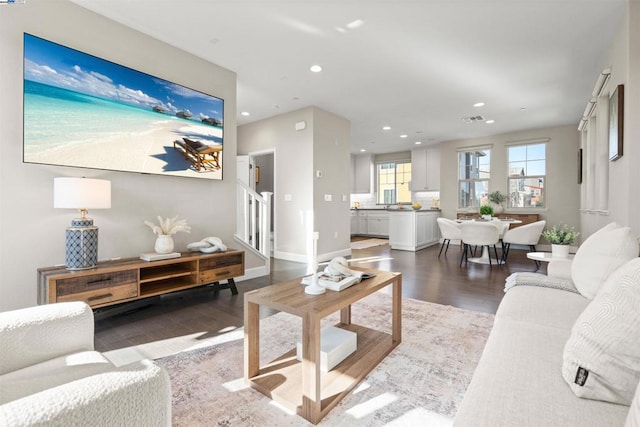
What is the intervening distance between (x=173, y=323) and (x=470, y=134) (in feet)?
24.3

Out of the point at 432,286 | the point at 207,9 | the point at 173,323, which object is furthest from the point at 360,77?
the point at 173,323

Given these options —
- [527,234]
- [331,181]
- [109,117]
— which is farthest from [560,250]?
[109,117]

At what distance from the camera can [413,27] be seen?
9.64ft

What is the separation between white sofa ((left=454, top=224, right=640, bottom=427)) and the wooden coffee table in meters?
0.67

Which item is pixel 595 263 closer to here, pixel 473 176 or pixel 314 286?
pixel 314 286

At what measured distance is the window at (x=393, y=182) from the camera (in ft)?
30.9

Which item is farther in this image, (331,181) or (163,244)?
(331,181)

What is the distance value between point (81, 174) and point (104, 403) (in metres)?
2.63

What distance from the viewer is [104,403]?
63cm

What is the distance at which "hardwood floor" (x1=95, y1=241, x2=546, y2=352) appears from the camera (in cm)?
236

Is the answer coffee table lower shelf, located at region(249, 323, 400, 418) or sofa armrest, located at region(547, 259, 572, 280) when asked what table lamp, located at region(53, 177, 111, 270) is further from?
sofa armrest, located at region(547, 259, 572, 280)

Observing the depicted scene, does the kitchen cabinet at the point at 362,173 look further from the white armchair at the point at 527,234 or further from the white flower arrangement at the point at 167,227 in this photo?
the white flower arrangement at the point at 167,227

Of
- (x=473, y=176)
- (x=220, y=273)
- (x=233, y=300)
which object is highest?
(x=473, y=176)

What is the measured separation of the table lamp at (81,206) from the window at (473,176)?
773 centimetres
